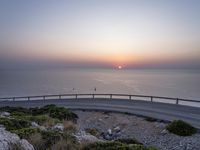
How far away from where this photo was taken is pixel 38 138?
8.62 meters

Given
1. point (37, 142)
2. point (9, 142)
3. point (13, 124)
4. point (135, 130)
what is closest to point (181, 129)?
point (135, 130)

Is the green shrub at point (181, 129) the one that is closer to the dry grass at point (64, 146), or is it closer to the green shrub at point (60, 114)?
the green shrub at point (60, 114)

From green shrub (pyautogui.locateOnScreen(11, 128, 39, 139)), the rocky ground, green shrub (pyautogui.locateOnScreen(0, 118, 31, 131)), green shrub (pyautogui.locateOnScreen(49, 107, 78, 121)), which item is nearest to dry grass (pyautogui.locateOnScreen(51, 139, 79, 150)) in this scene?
green shrub (pyautogui.locateOnScreen(11, 128, 39, 139))

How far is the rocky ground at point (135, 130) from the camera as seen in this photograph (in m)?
16.8

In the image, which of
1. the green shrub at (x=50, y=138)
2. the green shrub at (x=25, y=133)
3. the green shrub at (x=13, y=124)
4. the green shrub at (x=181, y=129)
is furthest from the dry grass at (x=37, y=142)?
the green shrub at (x=181, y=129)

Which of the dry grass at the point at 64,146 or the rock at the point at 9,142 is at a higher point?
the rock at the point at 9,142

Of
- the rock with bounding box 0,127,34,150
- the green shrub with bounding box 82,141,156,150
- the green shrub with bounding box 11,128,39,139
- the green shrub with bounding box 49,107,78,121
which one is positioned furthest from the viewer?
the green shrub with bounding box 49,107,78,121

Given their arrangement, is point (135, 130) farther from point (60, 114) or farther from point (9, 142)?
point (9, 142)

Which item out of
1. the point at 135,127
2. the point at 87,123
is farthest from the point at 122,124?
the point at 87,123

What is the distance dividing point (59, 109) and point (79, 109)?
6736 mm

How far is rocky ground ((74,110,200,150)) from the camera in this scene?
55.0 feet

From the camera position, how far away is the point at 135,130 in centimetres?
2184

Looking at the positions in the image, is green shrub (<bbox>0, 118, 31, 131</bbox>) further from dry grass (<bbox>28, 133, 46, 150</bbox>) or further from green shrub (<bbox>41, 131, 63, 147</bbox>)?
dry grass (<bbox>28, 133, 46, 150</bbox>)

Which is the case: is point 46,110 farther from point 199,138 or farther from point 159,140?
point 199,138
